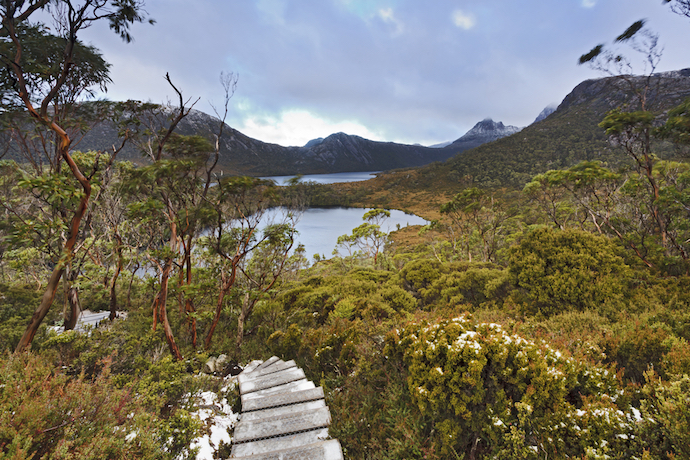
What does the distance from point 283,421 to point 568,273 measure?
210 inches

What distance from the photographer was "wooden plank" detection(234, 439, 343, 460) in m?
2.71

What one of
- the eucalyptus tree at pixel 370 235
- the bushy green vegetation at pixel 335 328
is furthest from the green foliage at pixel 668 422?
the eucalyptus tree at pixel 370 235

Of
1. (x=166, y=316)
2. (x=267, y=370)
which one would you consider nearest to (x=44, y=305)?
(x=166, y=316)

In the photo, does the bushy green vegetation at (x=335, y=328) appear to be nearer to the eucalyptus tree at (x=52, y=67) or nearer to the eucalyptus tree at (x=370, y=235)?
the eucalyptus tree at (x=52, y=67)

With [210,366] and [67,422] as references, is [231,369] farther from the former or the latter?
[67,422]

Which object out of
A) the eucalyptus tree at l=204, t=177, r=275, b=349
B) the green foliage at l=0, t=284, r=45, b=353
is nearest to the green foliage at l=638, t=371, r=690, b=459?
the eucalyptus tree at l=204, t=177, r=275, b=349

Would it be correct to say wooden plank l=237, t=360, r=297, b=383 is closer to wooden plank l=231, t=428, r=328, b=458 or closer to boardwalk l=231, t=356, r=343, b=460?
boardwalk l=231, t=356, r=343, b=460

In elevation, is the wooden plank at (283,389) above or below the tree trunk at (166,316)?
below

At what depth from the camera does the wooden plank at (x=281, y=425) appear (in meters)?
3.05

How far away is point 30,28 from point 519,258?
8.51m

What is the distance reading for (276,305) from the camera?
6.29 metres

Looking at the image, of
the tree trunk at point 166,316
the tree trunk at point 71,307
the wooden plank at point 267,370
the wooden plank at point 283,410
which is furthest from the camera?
the tree trunk at point 71,307

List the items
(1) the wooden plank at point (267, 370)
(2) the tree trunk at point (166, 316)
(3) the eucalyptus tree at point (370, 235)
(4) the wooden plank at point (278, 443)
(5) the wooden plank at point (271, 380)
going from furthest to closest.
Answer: (3) the eucalyptus tree at point (370, 235), (1) the wooden plank at point (267, 370), (2) the tree trunk at point (166, 316), (5) the wooden plank at point (271, 380), (4) the wooden plank at point (278, 443)

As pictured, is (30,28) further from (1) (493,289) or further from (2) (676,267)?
(2) (676,267)
